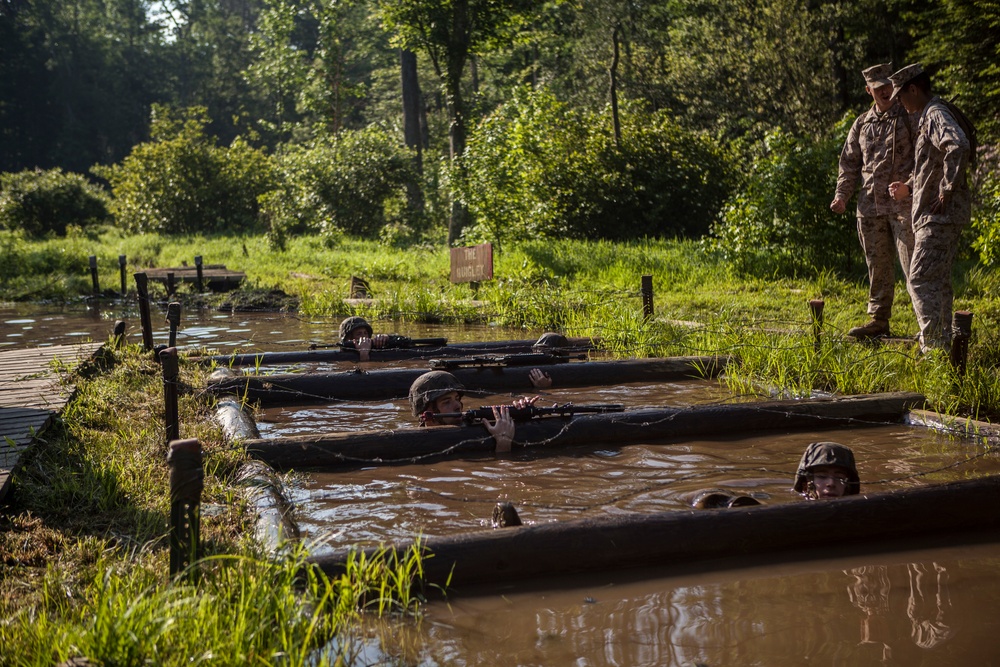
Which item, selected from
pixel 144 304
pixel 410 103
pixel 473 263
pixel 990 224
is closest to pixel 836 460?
pixel 144 304

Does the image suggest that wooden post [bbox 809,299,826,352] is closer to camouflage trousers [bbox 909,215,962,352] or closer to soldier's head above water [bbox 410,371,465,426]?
camouflage trousers [bbox 909,215,962,352]

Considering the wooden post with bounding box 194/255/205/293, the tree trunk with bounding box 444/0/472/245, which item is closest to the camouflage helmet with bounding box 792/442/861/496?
the wooden post with bounding box 194/255/205/293

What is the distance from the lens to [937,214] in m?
8.61

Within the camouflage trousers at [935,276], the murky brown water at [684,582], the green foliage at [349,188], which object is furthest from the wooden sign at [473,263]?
the green foliage at [349,188]

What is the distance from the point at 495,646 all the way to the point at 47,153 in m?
64.6

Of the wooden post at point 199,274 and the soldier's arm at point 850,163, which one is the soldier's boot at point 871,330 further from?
the wooden post at point 199,274

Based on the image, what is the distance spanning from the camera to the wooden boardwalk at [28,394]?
622 centimetres

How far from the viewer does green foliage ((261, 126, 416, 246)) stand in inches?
1200

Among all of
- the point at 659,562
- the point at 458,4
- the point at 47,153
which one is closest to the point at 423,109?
the point at 458,4

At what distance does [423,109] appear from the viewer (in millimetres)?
46000

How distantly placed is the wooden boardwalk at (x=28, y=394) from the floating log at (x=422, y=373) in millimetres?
1389

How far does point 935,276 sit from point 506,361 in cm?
391

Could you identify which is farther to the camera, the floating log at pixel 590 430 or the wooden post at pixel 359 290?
the wooden post at pixel 359 290

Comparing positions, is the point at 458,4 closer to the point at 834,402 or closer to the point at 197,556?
the point at 834,402
